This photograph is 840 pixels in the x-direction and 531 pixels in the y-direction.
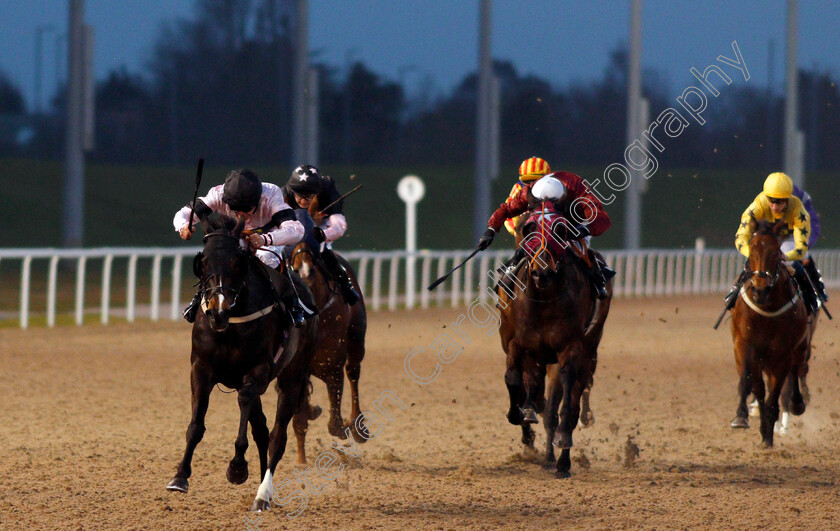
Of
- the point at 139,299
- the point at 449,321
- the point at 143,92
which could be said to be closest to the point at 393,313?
the point at 449,321

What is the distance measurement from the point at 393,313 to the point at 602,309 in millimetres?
11758

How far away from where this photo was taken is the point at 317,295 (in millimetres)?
7820

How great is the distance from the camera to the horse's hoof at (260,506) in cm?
630

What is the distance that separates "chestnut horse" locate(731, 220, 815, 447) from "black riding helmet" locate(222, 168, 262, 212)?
3.50m

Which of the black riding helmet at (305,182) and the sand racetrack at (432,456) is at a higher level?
the black riding helmet at (305,182)

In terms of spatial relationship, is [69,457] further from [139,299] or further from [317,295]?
[139,299]

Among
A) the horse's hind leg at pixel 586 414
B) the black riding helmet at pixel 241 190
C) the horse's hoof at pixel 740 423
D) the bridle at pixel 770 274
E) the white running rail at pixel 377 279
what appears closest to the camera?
the black riding helmet at pixel 241 190

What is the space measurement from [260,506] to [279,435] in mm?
363

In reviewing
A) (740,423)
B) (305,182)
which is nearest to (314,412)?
(305,182)

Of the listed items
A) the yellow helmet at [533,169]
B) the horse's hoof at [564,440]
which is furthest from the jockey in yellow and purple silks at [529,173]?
the horse's hoof at [564,440]

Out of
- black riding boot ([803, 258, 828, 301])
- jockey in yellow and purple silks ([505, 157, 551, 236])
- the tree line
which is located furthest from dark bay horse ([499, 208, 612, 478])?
the tree line

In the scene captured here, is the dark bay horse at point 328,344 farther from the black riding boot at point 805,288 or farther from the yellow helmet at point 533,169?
the black riding boot at point 805,288

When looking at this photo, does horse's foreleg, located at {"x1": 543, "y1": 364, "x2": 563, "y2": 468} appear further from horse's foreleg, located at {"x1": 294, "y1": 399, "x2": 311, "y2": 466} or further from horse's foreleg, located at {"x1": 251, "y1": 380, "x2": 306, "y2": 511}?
horse's foreleg, located at {"x1": 251, "y1": 380, "x2": 306, "y2": 511}

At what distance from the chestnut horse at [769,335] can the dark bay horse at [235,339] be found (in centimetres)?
350
